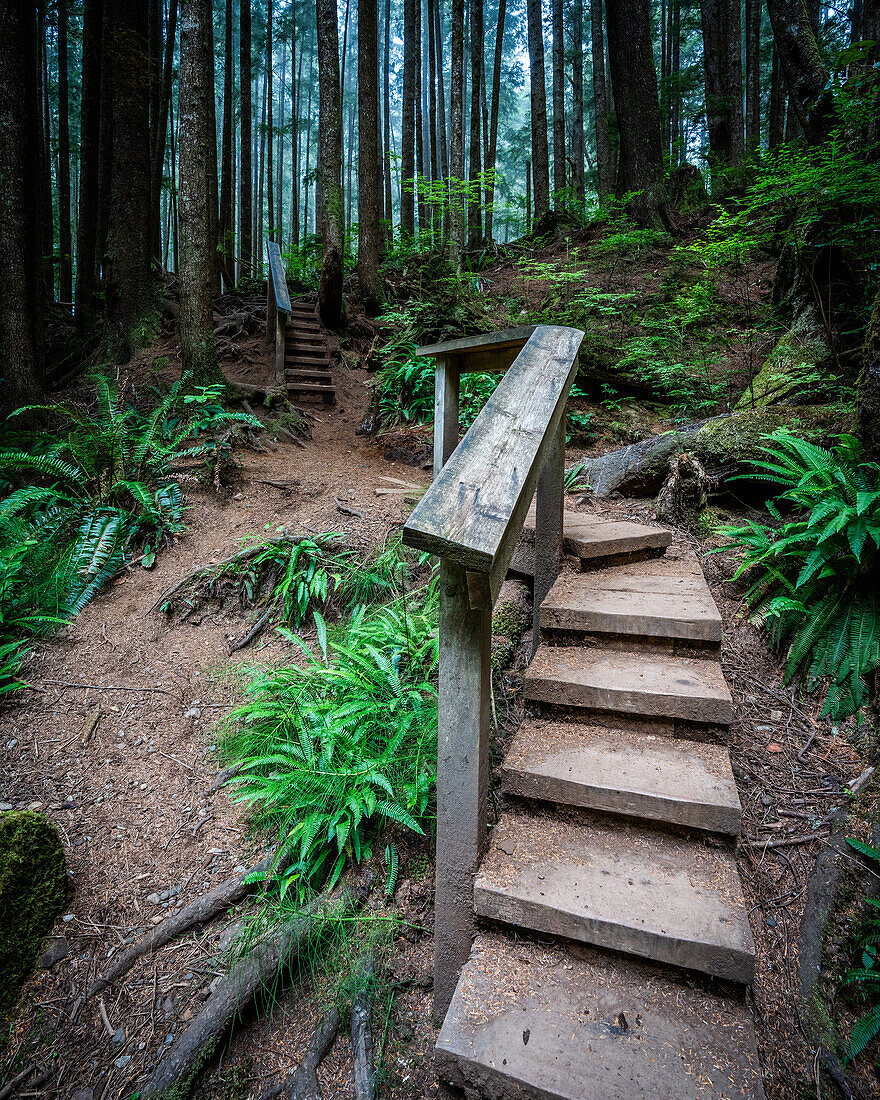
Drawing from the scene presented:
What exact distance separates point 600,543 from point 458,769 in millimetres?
1744

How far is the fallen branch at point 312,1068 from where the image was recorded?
165cm

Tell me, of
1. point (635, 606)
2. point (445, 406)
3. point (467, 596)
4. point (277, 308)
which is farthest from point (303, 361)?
point (467, 596)

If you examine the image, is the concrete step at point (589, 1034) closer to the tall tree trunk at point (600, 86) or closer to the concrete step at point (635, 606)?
the concrete step at point (635, 606)

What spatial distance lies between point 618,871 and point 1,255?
7.23 meters

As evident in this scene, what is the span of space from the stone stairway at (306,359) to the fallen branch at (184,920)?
692cm

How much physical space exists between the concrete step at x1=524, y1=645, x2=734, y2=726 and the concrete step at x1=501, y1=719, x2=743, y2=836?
0.37 feet

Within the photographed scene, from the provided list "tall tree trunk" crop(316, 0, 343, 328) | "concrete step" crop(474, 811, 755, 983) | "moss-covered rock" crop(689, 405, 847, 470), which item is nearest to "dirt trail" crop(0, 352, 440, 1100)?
"concrete step" crop(474, 811, 755, 983)

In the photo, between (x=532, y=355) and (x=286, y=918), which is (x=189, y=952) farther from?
(x=532, y=355)

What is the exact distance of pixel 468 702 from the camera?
1533mm

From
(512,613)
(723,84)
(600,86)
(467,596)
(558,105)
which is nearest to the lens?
(467,596)

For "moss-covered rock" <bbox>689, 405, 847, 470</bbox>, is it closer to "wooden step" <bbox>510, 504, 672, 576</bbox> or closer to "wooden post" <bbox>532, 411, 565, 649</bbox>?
"wooden step" <bbox>510, 504, 672, 576</bbox>

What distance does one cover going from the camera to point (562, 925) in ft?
4.88

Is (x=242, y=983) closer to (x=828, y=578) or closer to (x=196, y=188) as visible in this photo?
(x=828, y=578)

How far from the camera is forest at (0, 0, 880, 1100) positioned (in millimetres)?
1520
